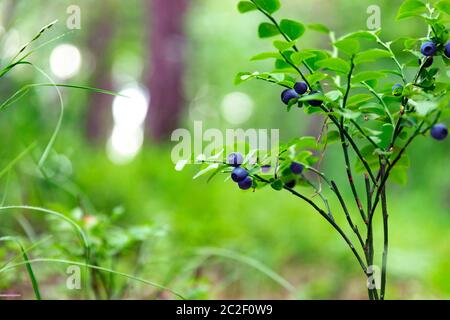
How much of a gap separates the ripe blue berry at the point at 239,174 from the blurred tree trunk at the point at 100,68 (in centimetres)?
1025

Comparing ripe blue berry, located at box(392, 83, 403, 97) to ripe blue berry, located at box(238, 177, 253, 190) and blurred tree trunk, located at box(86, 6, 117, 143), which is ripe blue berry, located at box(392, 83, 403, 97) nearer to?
ripe blue berry, located at box(238, 177, 253, 190)

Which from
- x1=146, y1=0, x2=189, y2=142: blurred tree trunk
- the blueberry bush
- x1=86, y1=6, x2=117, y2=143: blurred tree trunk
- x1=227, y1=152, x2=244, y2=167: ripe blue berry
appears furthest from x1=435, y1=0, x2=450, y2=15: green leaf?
x1=86, y1=6, x2=117, y2=143: blurred tree trunk

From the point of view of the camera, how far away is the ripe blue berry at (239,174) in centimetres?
91

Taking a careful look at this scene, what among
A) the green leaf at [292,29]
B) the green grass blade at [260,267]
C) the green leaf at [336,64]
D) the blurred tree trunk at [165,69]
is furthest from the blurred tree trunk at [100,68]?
the green leaf at [336,64]

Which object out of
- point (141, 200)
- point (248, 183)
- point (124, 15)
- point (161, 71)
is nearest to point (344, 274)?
point (141, 200)

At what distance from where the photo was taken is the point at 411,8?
3.22ft

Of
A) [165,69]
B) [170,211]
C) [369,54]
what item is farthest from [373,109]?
[165,69]

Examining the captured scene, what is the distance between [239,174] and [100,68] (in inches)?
433

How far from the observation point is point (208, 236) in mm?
2943

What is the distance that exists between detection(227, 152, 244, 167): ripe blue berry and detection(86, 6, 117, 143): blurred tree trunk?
1022cm

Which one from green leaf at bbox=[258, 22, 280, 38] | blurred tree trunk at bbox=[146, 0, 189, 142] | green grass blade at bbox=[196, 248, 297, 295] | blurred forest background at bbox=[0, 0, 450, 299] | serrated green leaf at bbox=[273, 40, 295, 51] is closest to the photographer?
serrated green leaf at bbox=[273, 40, 295, 51]

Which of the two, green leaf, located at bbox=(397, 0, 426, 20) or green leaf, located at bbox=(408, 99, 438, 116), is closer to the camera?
green leaf, located at bbox=(408, 99, 438, 116)

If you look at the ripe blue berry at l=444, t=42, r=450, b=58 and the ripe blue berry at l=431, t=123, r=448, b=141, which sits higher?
the ripe blue berry at l=444, t=42, r=450, b=58

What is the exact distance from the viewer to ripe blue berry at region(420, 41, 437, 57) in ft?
3.02
